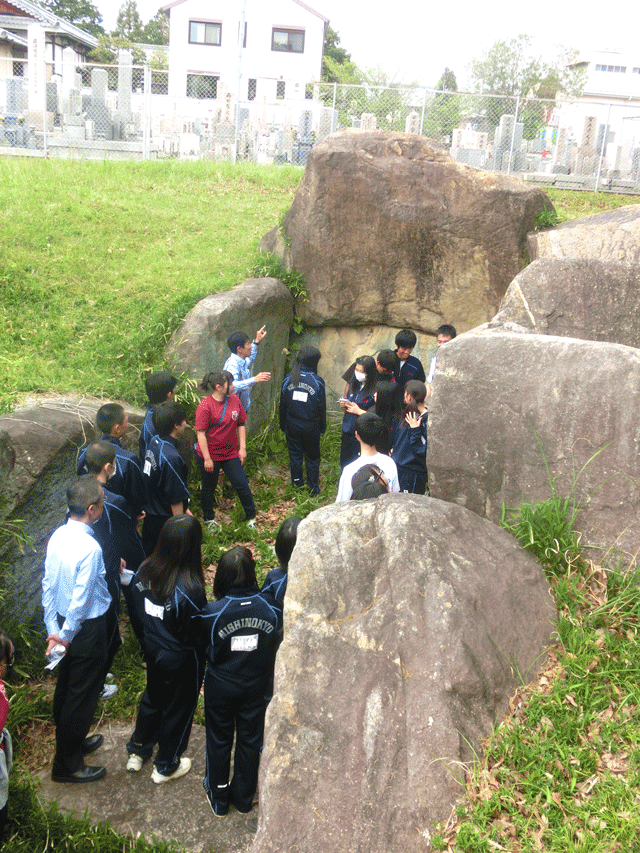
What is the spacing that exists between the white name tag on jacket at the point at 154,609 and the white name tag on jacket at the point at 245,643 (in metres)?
0.47

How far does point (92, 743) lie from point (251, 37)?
119ft

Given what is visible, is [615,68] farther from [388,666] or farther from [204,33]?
[388,666]

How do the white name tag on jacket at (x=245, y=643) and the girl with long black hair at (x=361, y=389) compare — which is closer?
the white name tag on jacket at (x=245, y=643)

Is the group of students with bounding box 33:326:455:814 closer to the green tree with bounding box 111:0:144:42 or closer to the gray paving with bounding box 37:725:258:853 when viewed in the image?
the gray paving with bounding box 37:725:258:853

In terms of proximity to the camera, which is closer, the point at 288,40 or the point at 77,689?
the point at 77,689

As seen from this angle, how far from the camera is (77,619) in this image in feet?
13.5

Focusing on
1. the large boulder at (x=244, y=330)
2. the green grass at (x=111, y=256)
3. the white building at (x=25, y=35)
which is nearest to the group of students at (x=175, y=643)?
the green grass at (x=111, y=256)

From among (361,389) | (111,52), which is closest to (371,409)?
(361,389)

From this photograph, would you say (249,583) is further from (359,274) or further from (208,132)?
(208,132)

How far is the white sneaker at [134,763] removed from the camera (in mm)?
4391

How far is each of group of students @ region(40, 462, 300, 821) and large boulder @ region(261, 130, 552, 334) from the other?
5829mm

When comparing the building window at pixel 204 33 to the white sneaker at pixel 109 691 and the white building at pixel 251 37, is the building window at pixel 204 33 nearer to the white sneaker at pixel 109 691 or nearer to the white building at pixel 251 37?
the white building at pixel 251 37

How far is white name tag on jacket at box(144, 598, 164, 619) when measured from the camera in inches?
155

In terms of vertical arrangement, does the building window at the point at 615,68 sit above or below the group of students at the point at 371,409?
above
